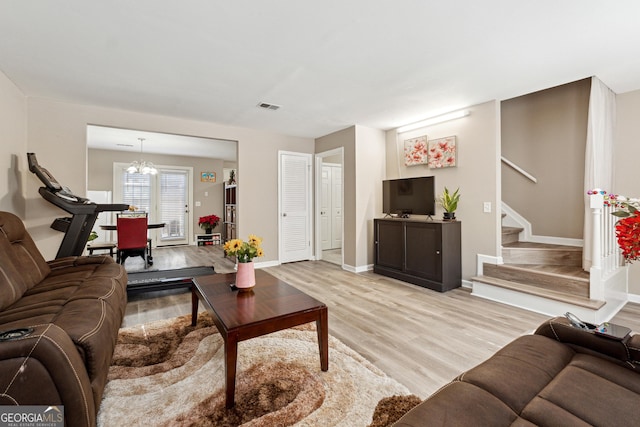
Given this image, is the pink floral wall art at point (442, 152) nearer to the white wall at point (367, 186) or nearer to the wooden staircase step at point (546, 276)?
the white wall at point (367, 186)

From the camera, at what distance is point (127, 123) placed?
4.02 metres

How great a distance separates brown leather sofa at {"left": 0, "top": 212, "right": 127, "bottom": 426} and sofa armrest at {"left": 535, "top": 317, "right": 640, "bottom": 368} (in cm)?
207

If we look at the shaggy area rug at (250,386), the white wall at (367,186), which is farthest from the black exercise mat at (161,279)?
the white wall at (367,186)

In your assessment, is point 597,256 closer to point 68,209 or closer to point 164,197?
point 68,209

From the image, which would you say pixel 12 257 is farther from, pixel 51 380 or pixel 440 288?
pixel 440 288

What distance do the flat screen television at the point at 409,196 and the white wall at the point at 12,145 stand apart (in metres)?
4.78

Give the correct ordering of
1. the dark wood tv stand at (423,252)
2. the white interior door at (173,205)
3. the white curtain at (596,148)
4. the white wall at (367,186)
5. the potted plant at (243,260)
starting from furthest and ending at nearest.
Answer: the white interior door at (173,205)
the white wall at (367,186)
the dark wood tv stand at (423,252)
the white curtain at (596,148)
the potted plant at (243,260)

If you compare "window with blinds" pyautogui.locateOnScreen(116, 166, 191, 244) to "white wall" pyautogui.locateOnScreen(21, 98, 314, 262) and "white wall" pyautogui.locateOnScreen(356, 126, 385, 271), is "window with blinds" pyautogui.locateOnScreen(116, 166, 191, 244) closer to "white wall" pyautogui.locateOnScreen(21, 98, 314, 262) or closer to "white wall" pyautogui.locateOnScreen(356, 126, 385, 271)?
"white wall" pyautogui.locateOnScreen(21, 98, 314, 262)

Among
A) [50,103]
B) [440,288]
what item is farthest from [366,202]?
[50,103]

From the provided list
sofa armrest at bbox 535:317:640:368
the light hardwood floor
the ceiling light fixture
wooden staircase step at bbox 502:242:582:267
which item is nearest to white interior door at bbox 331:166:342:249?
the ceiling light fixture

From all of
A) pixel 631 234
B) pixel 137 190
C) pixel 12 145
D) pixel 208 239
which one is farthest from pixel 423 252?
pixel 137 190

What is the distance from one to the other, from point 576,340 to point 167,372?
7.37 feet

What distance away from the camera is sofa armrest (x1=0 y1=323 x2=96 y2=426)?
41.6 inches

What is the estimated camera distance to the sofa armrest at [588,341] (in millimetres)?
1079
